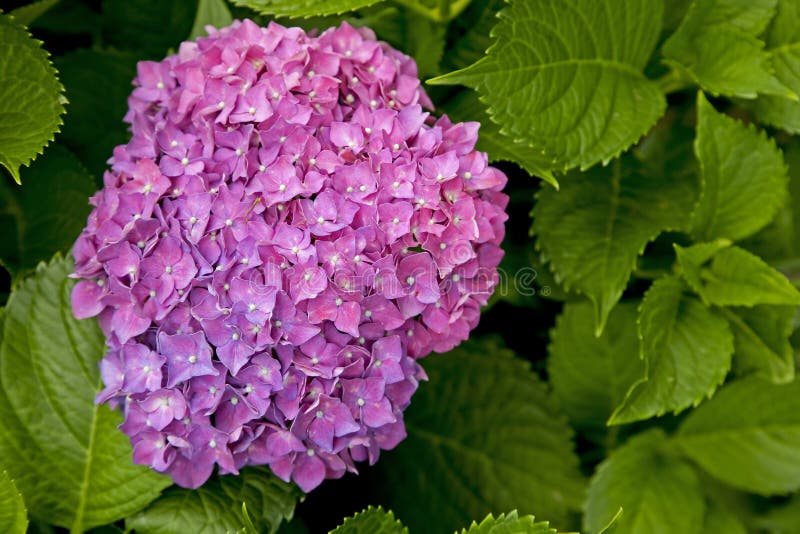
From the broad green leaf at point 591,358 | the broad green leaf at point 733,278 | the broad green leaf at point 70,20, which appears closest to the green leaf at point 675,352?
the broad green leaf at point 733,278

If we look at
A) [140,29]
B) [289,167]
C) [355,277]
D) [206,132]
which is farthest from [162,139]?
[140,29]

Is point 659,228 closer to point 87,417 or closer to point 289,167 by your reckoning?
point 289,167

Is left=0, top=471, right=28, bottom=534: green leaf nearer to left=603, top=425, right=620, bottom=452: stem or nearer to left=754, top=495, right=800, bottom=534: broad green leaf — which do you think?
left=603, top=425, right=620, bottom=452: stem

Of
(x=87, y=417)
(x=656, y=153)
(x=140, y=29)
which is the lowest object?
(x=87, y=417)

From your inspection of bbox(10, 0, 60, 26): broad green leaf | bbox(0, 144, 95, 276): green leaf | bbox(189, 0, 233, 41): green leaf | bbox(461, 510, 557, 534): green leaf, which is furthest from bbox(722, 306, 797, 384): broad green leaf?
bbox(10, 0, 60, 26): broad green leaf

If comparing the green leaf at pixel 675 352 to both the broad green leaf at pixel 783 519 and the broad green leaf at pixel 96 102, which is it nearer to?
the broad green leaf at pixel 783 519

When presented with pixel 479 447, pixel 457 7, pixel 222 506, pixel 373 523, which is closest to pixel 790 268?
pixel 479 447
